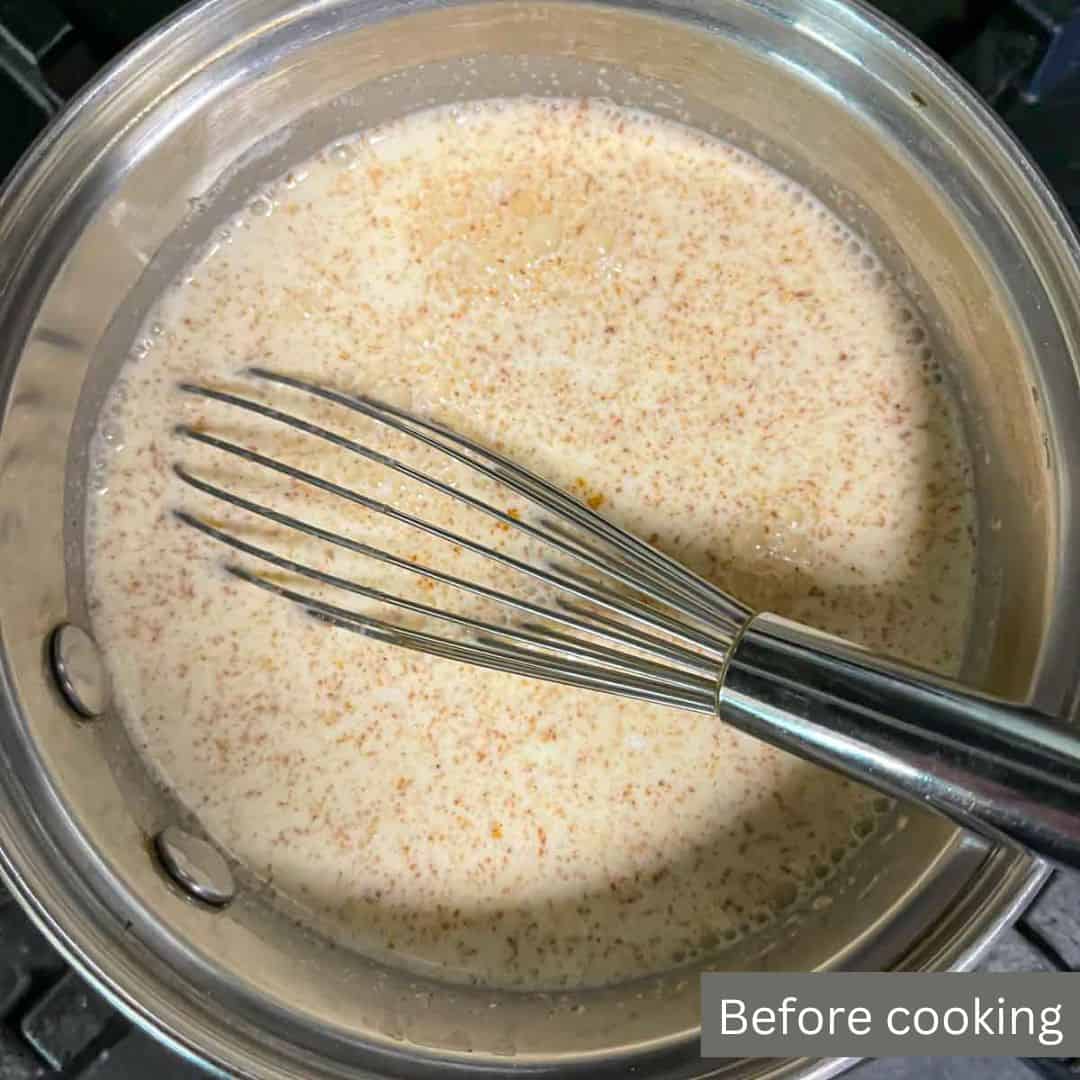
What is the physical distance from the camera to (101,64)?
928mm

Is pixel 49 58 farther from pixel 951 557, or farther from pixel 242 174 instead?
pixel 951 557

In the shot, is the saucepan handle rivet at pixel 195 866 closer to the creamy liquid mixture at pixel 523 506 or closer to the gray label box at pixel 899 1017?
the creamy liquid mixture at pixel 523 506

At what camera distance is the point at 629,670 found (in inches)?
31.9

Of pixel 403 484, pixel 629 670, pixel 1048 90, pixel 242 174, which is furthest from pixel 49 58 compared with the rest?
pixel 1048 90

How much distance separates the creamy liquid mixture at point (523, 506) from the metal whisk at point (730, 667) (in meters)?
0.04

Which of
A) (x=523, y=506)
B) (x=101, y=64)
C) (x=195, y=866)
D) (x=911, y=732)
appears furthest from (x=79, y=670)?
(x=911, y=732)

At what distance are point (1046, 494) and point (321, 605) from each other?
0.58 m

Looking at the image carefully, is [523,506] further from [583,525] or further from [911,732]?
[911,732]

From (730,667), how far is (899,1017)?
1.11 feet

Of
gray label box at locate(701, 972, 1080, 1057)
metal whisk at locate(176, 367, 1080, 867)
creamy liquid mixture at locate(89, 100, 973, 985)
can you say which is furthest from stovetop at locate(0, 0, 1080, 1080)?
metal whisk at locate(176, 367, 1080, 867)

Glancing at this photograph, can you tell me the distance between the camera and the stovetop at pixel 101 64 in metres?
0.83

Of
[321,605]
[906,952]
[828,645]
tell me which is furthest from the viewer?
[321,605]

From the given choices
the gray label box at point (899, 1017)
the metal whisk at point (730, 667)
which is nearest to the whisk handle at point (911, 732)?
the metal whisk at point (730, 667)

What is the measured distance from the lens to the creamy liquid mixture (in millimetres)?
897
